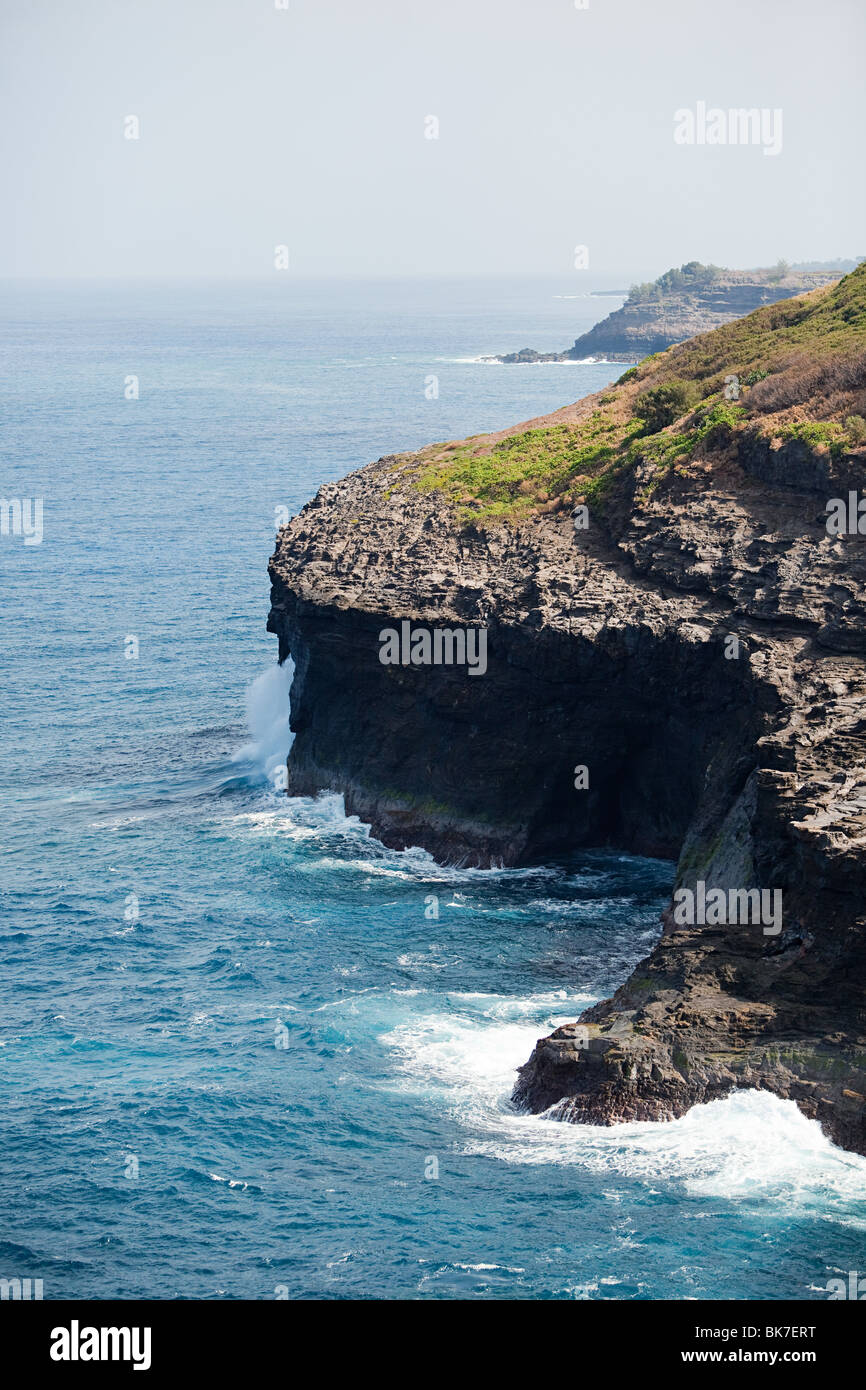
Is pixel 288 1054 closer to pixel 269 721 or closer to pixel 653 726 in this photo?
pixel 653 726

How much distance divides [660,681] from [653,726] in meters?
3.24

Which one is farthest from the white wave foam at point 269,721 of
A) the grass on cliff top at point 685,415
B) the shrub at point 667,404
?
the shrub at point 667,404

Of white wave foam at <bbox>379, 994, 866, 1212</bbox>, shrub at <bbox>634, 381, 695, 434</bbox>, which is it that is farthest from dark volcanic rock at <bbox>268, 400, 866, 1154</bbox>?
shrub at <bbox>634, 381, 695, 434</bbox>

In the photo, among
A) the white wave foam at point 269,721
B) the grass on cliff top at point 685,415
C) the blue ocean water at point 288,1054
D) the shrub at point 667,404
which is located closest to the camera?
the blue ocean water at point 288,1054

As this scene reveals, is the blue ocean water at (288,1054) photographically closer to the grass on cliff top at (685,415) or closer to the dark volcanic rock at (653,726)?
the dark volcanic rock at (653,726)

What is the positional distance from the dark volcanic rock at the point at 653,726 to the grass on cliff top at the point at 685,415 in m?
1.71

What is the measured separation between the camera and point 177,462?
15475 centimetres

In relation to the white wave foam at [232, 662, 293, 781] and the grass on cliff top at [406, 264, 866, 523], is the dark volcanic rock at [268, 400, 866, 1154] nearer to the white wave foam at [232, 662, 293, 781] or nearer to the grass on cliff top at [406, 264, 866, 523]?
the grass on cliff top at [406, 264, 866, 523]

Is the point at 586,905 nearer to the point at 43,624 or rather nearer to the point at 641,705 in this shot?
the point at 641,705

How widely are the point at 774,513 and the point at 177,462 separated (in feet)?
330

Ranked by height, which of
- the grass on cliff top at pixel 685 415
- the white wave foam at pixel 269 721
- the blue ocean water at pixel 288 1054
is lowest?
the blue ocean water at pixel 288 1054

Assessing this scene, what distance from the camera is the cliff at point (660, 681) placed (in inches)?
1753
